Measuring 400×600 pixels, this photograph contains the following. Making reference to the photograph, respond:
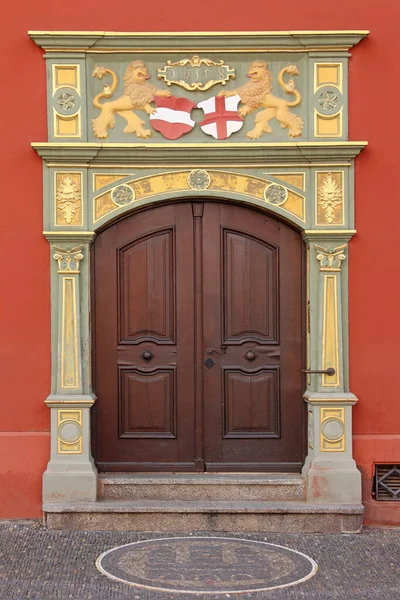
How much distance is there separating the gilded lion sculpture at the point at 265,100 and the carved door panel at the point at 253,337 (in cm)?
77

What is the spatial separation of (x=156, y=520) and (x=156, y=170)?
9.52ft

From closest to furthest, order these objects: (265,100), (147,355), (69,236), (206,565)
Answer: (206,565), (69,236), (265,100), (147,355)

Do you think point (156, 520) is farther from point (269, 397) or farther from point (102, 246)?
point (102, 246)

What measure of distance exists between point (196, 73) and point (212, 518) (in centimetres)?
371

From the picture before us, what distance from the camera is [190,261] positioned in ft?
27.9

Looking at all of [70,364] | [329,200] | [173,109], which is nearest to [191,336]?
[70,364]

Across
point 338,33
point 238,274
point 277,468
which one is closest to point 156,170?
point 238,274

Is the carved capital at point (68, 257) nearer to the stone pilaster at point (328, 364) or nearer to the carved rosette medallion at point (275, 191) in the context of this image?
the carved rosette medallion at point (275, 191)

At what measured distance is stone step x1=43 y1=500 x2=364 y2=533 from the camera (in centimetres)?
800

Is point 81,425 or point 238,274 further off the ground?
point 238,274

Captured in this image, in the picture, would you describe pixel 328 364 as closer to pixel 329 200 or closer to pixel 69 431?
pixel 329 200

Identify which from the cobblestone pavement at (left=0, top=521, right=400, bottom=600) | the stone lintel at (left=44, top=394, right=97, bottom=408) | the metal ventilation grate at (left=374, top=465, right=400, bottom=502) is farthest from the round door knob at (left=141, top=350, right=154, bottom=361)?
the metal ventilation grate at (left=374, top=465, right=400, bottom=502)

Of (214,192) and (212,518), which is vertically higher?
(214,192)

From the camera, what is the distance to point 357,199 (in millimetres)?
8328
